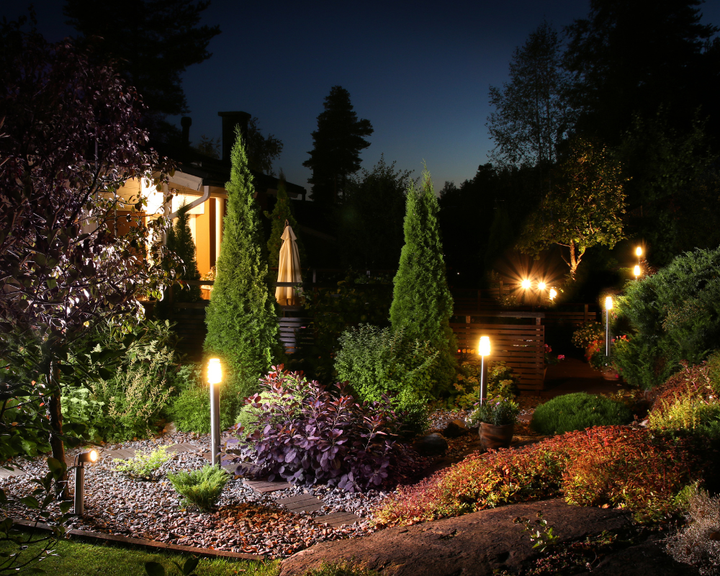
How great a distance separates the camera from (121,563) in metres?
3.31

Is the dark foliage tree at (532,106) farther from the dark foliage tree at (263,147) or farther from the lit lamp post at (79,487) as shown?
the lit lamp post at (79,487)

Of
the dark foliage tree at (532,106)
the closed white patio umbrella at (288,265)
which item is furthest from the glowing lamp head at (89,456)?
the dark foliage tree at (532,106)

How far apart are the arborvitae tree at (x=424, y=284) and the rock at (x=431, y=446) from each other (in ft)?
6.46

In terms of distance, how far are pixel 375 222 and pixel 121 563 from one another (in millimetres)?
17355

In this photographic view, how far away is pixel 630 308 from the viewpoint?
8047mm

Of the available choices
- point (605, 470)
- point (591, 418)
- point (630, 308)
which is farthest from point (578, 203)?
point (605, 470)

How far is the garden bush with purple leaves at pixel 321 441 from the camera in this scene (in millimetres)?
4949

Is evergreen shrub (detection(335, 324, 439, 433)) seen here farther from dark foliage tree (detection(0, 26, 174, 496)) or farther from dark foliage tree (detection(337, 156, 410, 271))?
dark foliage tree (detection(337, 156, 410, 271))

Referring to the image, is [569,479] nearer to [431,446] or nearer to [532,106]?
[431,446]

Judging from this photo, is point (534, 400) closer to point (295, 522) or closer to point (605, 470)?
point (605, 470)

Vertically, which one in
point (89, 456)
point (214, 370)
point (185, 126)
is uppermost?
point (185, 126)

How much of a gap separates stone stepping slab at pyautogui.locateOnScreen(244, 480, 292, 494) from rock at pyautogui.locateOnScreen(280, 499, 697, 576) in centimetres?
137

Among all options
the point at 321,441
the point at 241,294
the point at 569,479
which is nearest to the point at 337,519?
the point at 321,441

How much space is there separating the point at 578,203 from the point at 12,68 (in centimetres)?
1560
